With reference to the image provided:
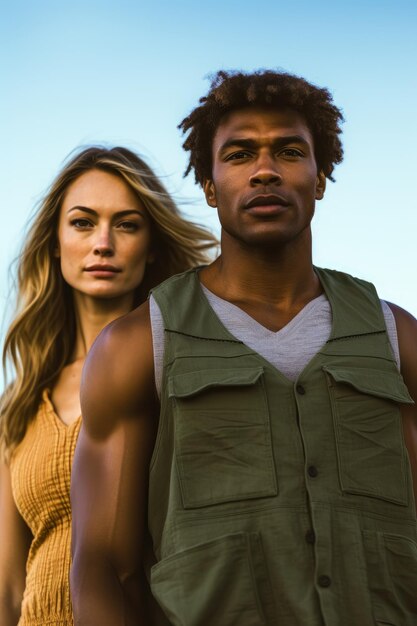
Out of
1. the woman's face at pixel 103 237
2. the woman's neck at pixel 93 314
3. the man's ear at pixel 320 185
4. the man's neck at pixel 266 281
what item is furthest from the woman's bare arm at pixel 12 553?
the man's ear at pixel 320 185

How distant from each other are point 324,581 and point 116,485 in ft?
2.56

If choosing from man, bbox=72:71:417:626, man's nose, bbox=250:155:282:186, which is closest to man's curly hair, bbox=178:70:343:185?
man, bbox=72:71:417:626

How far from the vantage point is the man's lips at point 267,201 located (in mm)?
4238

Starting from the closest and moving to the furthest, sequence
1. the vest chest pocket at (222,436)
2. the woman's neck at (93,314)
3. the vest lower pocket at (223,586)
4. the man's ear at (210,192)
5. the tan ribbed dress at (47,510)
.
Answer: the vest lower pocket at (223,586) → the vest chest pocket at (222,436) → the man's ear at (210,192) → the tan ribbed dress at (47,510) → the woman's neck at (93,314)

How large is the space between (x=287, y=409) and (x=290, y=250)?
63 cm

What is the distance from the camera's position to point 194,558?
3.99 m

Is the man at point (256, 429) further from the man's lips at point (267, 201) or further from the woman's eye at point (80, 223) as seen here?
the woman's eye at point (80, 223)

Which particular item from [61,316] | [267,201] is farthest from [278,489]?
[61,316]

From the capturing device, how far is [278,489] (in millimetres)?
4016

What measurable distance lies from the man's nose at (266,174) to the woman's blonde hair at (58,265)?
1808mm

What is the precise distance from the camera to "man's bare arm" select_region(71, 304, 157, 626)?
13.8 ft

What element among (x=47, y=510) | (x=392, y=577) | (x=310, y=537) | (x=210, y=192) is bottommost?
(x=392, y=577)

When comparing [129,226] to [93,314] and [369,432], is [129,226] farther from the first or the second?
[369,432]

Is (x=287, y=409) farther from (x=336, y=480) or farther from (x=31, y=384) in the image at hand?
(x=31, y=384)
